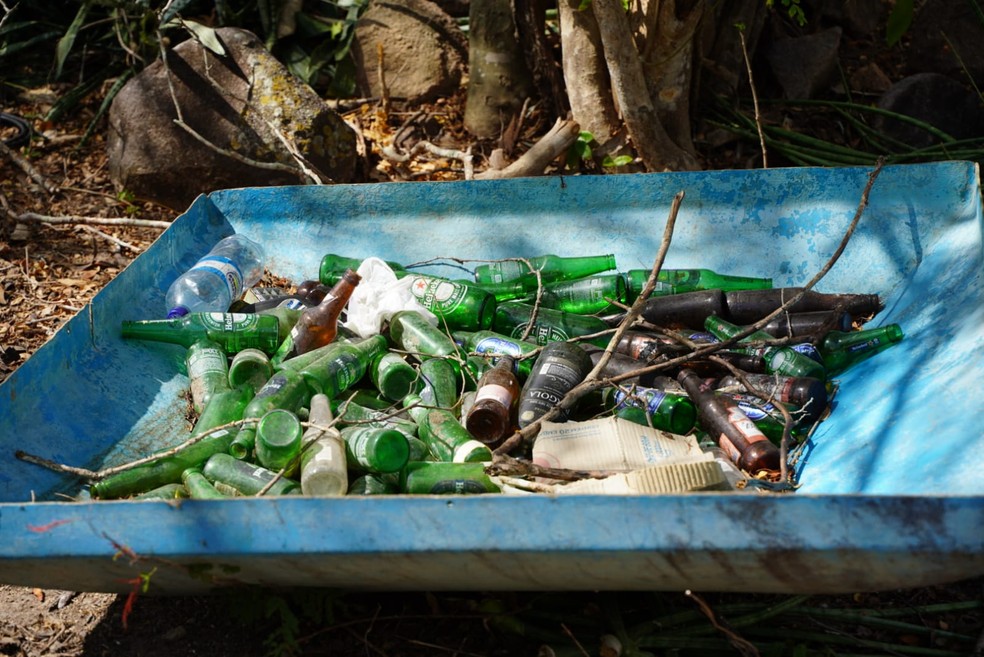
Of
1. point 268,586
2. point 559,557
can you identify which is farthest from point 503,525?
point 268,586

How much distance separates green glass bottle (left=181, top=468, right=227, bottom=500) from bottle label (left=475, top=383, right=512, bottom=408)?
0.70m

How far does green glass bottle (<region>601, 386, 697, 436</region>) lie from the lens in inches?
103

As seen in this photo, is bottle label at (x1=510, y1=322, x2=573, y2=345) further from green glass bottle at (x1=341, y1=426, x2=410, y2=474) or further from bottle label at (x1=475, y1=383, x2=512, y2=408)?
green glass bottle at (x1=341, y1=426, x2=410, y2=474)

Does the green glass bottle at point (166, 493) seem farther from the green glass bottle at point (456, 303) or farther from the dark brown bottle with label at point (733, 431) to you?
the dark brown bottle with label at point (733, 431)

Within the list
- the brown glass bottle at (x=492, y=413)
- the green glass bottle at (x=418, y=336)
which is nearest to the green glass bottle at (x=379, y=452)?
the brown glass bottle at (x=492, y=413)

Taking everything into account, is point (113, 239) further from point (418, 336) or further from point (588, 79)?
point (588, 79)

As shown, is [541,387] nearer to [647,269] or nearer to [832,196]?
[647,269]

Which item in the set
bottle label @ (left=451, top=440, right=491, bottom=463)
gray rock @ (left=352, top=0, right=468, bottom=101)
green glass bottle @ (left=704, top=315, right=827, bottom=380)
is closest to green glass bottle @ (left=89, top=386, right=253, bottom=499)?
bottle label @ (left=451, top=440, right=491, bottom=463)

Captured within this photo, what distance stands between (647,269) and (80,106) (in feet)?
13.2

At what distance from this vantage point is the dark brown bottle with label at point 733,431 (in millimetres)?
2459

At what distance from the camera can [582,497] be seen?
182 cm

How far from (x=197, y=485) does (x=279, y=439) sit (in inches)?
11.0

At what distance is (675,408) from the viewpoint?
263cm

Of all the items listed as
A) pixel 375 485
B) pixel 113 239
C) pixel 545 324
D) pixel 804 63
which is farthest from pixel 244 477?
pixel 804 63
